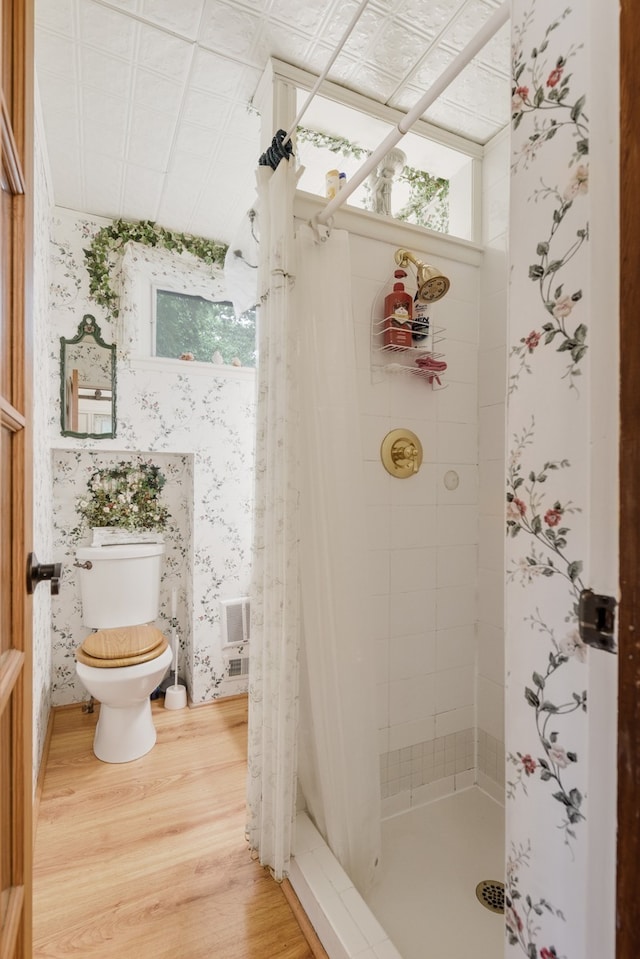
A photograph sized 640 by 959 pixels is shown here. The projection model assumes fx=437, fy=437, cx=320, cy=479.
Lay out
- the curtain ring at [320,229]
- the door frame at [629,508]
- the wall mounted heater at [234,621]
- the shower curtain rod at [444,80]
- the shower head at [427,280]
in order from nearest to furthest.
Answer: the door frame at [629,508] → the shower curtain rod at [444,80] → the curtain ring at [320,229] → the shower head at [427,280] → the wall mounted heater at [234,621]

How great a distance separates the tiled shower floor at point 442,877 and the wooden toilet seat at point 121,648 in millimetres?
1145

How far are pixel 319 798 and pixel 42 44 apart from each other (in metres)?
2.52

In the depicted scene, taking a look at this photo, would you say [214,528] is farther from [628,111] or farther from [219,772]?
[628,111]

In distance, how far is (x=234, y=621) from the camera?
7.86ft

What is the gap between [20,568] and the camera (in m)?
0.68

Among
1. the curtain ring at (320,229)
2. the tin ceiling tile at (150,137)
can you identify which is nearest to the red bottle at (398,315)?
the curtain ring at (320,229)

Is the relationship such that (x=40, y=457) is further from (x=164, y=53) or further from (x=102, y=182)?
(x=164, y=53)

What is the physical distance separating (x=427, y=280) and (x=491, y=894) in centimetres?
196

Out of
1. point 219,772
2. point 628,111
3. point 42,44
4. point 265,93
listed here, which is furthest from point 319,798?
point 42,44

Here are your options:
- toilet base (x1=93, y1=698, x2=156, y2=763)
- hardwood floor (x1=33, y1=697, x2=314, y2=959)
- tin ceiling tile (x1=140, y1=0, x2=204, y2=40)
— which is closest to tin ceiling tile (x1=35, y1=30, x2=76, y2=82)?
tin ceiling tile (x1=140, y1=0, x2=204, y2=40)

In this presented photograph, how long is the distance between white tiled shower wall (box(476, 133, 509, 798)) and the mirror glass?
180cm

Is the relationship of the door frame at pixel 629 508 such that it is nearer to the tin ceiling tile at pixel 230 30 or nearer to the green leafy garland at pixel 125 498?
the tin ceiling tile at pixel 230 30

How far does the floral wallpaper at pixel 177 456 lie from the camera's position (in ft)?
7.25

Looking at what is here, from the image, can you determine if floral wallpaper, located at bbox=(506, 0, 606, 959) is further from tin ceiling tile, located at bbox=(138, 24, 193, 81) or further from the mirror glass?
the mirror glass
